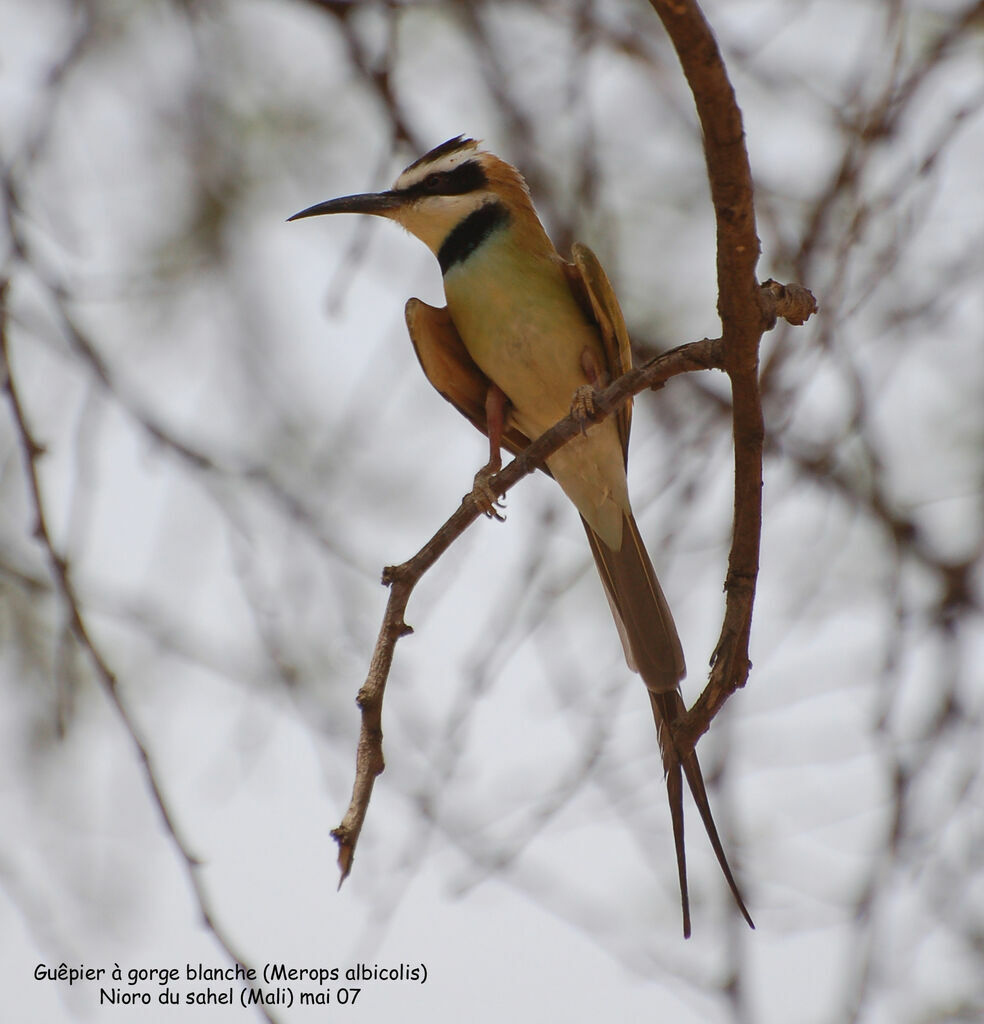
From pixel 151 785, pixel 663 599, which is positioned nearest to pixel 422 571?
pixel 151 785

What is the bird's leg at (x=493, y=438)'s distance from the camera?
2.65 m

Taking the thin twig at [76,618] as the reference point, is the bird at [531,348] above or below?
above

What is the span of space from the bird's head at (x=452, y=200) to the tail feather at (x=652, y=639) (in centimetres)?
88

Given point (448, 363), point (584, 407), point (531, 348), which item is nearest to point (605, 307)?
point (531, 348)

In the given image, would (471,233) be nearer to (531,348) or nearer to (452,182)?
(452,182)

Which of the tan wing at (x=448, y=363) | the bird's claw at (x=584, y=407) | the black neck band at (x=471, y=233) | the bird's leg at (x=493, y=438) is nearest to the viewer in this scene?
the bird's claw at (x=584, y=407)

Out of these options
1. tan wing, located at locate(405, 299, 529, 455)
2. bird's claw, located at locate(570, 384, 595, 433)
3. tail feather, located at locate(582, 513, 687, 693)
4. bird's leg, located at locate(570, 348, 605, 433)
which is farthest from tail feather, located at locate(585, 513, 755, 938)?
bird's claw, located at locate(570, 384, 595, 433)

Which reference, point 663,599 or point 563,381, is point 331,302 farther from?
point 663,599

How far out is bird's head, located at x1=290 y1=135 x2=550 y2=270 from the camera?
329cm

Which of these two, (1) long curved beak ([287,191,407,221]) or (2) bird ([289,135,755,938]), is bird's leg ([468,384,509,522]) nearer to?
(2) bird ([289,135,755,938])

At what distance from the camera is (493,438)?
3.06 m

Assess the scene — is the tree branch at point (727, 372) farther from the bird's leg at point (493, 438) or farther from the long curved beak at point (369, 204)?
the long curved beak at point (369, 204)

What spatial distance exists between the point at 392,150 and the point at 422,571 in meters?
1.68

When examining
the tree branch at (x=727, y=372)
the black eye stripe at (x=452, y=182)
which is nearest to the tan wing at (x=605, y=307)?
the black eye stripe at (x=452, y=182)
